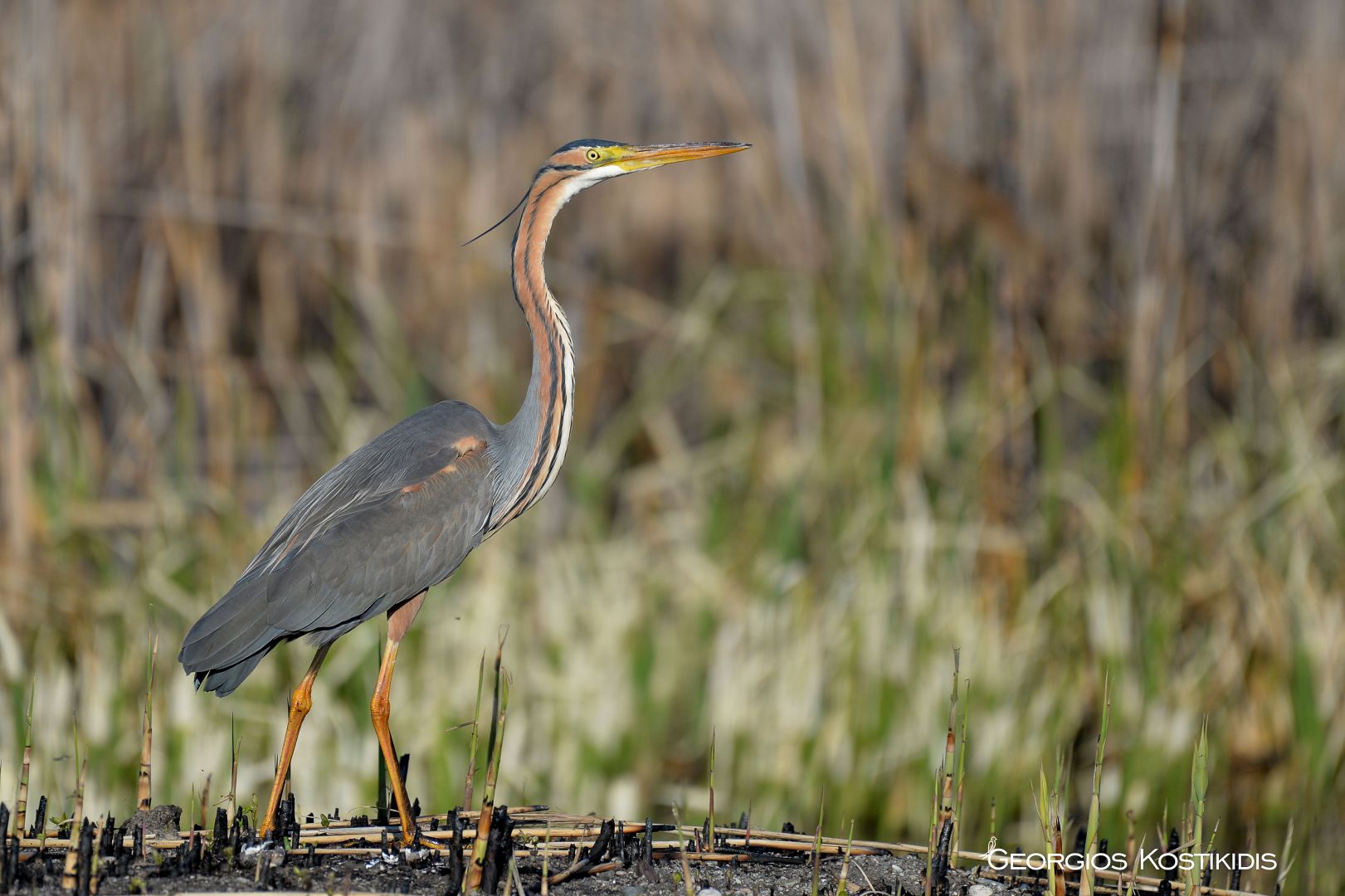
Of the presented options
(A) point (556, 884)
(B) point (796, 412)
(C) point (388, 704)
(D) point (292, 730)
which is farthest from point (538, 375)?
(B) point (796, 412)

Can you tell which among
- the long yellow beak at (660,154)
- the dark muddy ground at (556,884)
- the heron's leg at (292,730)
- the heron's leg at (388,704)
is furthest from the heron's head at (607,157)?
the dark muddy ground at (556,884)

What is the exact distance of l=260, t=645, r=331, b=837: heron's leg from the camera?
2.57 m

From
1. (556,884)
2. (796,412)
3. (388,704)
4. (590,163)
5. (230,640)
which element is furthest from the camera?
(796,412)

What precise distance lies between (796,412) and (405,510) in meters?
3.42

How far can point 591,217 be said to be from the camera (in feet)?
22.5

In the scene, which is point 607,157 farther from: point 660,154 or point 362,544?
point 362,544

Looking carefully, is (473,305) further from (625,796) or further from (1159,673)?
(1159,673)

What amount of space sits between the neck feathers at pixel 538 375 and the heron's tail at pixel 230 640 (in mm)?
519

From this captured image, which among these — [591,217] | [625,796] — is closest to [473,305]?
[591,217]

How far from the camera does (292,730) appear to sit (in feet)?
8.99

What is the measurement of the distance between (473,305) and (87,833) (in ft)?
13.2

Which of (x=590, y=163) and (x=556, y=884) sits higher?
(x=590, y=163)

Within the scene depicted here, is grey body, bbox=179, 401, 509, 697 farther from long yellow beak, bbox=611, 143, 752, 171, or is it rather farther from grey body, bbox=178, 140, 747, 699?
long yellow beak, bbox=611, 143, 752, 171

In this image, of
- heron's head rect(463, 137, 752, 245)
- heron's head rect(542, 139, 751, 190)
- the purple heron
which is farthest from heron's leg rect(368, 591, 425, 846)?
heron's head rect(542, 139, 751, 190)
